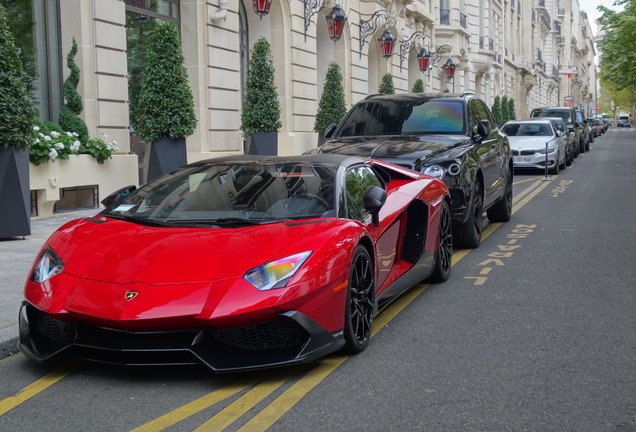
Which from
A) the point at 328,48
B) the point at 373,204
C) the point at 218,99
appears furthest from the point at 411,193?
the point at 328,48

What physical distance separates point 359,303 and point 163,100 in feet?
32.8

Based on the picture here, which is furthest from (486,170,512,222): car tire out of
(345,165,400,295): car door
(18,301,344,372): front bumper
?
(18,301,344,372): front bumper

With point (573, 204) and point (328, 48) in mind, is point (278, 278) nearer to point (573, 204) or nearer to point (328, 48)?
point (573, 204)

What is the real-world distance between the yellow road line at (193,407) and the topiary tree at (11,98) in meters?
6.37

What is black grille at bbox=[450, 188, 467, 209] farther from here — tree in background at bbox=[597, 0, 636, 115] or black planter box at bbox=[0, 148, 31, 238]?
tree in background at bbox=[597, 0, 636, 115]

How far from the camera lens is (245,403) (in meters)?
4.42

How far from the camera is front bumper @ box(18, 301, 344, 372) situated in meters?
4.54

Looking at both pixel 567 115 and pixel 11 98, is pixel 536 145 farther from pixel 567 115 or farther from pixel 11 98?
pixel 11 98

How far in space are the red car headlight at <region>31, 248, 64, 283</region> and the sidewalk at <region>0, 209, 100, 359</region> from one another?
645 mm

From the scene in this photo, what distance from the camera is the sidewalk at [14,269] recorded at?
5.68 metres

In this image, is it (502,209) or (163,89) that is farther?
(163,89)

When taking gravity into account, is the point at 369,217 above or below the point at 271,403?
above

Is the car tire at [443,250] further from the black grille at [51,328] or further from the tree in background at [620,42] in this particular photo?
the tree in background at [620,42]

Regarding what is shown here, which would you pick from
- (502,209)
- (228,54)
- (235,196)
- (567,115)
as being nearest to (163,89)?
(228,54)
